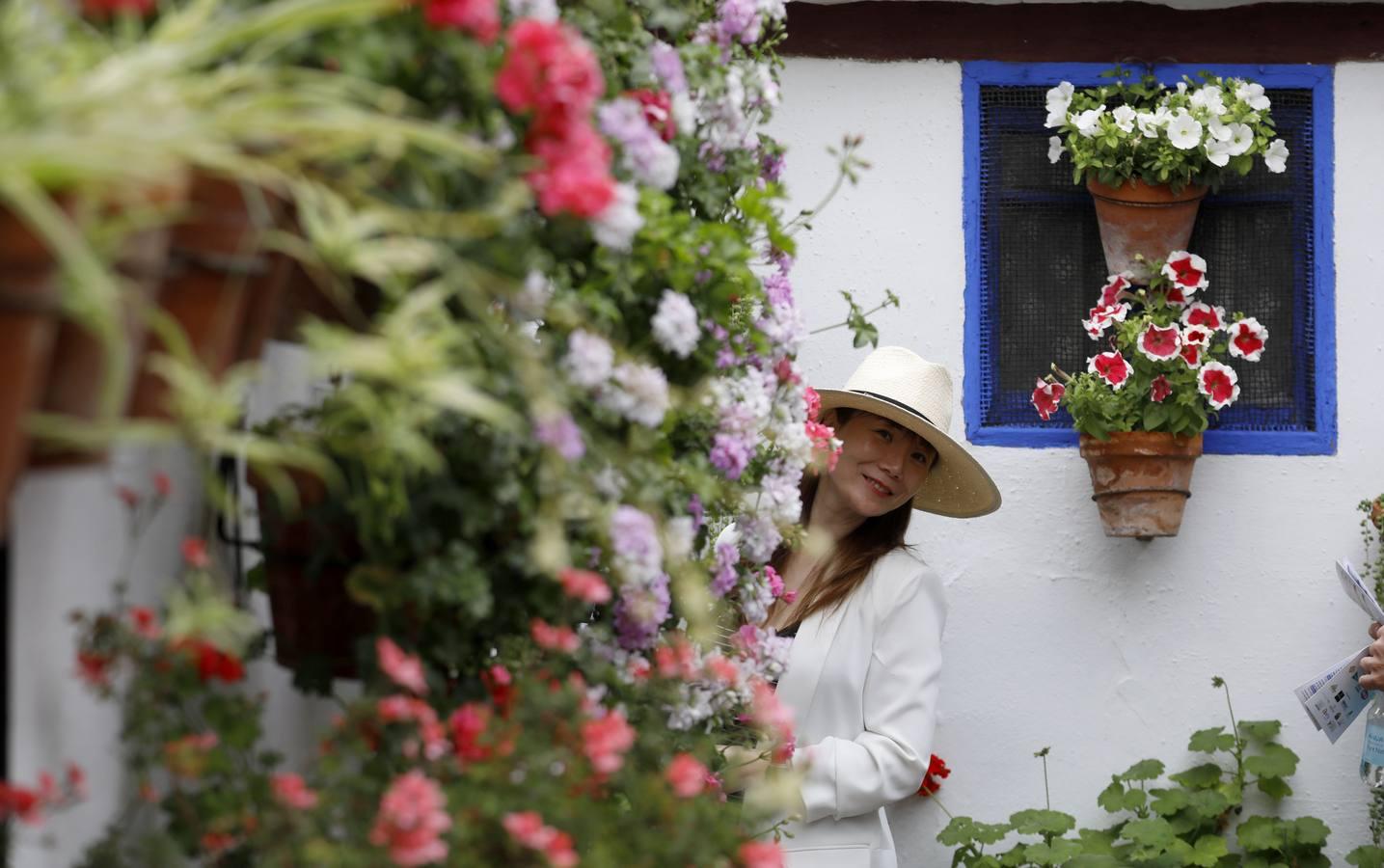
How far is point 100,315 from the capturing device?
1257 millimetres

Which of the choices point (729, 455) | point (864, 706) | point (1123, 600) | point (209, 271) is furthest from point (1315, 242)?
point (209, 271)

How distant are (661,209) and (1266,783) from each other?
3.16 meters

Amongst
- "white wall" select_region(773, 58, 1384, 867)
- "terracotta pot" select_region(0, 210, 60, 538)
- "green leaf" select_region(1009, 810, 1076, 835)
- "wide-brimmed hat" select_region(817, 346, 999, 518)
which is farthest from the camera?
"white wall" select_region(773, 58, 1384, 867)

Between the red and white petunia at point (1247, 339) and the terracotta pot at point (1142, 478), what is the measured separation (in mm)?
265

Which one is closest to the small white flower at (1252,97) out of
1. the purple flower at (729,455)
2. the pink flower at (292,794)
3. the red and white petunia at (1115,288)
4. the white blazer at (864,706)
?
the red and white petunia at (1115,288)

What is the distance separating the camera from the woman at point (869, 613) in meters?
3.80

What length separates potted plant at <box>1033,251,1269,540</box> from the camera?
4477 mm

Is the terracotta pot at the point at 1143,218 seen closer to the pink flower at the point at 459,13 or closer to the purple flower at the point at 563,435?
the purple flower at the point at 563,435

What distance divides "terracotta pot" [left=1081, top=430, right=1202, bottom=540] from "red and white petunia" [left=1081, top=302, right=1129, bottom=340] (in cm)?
30

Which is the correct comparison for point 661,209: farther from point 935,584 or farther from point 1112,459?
point 1112,459

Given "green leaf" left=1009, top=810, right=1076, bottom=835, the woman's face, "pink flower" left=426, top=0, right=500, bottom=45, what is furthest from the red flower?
"pink flower" left=426, top=0, right=500, bottom=45

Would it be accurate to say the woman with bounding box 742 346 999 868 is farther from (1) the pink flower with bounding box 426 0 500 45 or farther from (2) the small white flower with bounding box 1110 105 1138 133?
(1) the pink flower with bounding box 426 0 500 45

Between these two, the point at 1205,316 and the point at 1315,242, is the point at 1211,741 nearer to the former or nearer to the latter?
the point at 1205,316

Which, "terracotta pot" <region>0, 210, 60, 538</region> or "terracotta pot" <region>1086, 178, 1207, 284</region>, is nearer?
"terracotta pot" <region>0, 210, 60, 538</region>
